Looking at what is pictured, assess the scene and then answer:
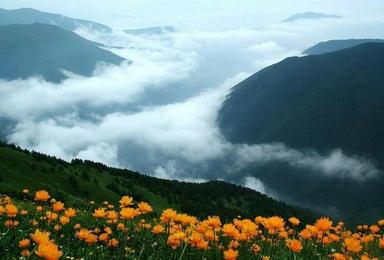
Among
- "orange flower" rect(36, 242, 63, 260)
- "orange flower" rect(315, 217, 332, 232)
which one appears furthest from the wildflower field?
"orange flower" rect(36, 242, 63, 260)

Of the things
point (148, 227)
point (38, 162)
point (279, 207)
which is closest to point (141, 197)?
point (38, 162)

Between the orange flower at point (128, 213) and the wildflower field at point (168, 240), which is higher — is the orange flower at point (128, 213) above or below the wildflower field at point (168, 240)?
above

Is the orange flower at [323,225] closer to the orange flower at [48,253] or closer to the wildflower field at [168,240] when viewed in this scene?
the wildflower field at [168,240]

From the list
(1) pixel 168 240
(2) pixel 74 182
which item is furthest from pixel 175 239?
(2) pixel 74 182

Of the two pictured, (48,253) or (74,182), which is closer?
(48,253)

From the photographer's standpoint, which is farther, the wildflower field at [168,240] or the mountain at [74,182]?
the mountain at [74,182]

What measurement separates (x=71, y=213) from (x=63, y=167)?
2607 inches

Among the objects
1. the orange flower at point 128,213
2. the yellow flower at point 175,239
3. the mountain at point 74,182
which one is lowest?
the mountain at point 74,182

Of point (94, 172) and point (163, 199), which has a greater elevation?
point (94, 172)

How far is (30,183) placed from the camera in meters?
53.9

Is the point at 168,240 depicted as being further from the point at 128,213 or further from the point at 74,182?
the point at 74,182

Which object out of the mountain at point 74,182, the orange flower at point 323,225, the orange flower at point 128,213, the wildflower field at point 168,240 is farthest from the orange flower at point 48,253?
the mountain at point 74,182

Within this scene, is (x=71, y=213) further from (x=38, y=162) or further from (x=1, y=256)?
(x=38, y=162)

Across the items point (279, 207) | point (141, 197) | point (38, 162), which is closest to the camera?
point (38, 162)
